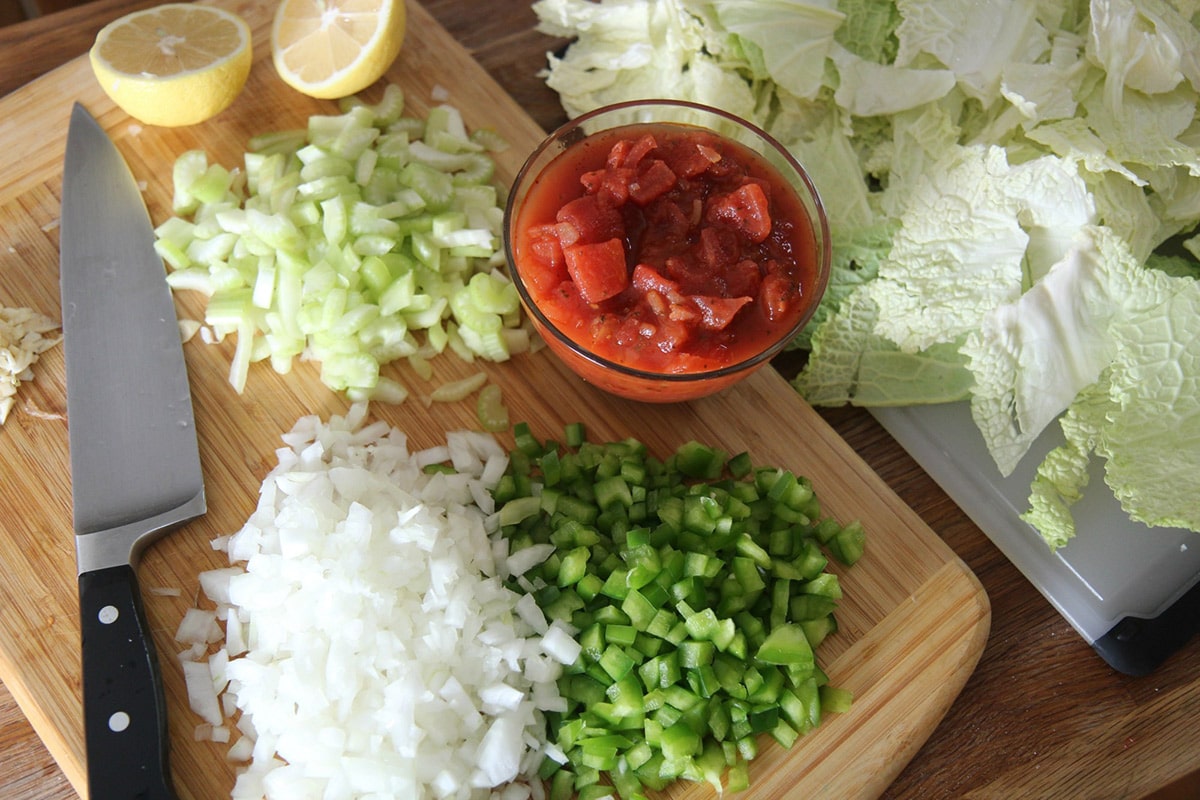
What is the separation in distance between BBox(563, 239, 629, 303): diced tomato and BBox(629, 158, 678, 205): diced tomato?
0.13 meters

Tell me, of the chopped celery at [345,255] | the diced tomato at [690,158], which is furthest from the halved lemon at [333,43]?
the diced tomato at [690,158]

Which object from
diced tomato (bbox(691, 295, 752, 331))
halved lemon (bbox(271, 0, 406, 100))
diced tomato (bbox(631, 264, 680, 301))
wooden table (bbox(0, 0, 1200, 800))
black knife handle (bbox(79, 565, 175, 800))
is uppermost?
halved lemon (bbox(271, 0, 406, 100))

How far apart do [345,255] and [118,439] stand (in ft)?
2.10

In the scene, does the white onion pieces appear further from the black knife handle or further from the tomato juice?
the tomato juice

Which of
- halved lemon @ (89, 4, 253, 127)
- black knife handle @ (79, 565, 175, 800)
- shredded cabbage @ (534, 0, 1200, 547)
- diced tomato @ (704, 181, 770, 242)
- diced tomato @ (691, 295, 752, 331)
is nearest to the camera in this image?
black knife handle @ (79, 565, 175, 800)

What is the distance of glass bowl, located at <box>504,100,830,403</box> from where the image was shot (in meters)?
2.07

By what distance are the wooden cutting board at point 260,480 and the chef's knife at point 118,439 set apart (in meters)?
0.09

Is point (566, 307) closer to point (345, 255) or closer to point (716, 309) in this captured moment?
point (716, 309)

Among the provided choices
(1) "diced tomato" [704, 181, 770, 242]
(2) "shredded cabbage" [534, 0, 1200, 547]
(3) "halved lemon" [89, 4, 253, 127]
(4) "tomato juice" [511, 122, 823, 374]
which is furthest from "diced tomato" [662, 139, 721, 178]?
(3) "halved lemon" [89, 4, 253, 127]

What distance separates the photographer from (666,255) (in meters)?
2.12

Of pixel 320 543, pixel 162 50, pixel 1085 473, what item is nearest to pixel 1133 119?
pixel 1085 473

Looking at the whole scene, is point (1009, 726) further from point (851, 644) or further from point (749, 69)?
point (749, 69)

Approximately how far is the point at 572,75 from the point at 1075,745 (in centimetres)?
210

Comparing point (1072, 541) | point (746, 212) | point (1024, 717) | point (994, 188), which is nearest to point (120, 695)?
point (746, 212)
